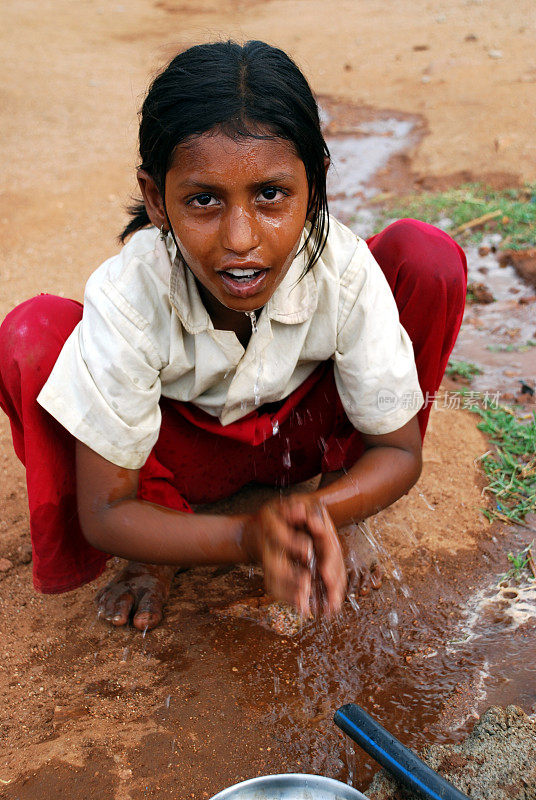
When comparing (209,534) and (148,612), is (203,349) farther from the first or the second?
(148,612)

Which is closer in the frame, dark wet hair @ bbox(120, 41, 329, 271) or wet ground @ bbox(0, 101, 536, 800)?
dark wet hair @ bbox(120, 41, 329, 271)

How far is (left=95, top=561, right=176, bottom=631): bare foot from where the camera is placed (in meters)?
1.98

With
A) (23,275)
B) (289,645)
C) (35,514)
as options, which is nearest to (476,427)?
(289,645)

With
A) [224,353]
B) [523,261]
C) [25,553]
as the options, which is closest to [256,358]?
[224,353]

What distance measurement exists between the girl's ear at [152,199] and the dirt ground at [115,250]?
0.28m

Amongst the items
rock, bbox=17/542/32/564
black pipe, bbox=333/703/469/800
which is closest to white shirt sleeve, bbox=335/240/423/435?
black pipe, bbox=333/703/469/800

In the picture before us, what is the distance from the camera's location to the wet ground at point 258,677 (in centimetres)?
161

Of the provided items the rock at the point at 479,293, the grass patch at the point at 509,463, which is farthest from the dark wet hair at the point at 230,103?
the rock at the point at 479,293

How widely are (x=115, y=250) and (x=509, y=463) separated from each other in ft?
9.33

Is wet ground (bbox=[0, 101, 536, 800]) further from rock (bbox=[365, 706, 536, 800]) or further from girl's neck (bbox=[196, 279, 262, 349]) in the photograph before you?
girl's neck (bbox=[196, 279, 262, 349])

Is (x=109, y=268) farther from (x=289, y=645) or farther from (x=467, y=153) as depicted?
(x=467, y=153)

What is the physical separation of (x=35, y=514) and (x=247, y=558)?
0.57 meters

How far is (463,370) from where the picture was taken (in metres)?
3.10

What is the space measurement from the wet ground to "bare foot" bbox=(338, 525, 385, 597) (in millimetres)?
36
